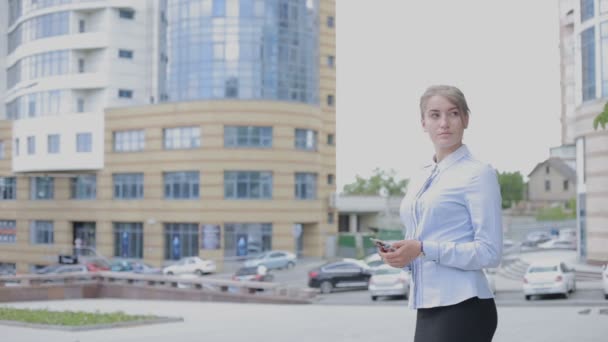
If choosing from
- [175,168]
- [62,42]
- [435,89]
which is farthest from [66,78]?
[435,89]

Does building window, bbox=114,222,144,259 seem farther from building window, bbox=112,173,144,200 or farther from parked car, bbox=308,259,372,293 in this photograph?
parked car, bbox=308,259,372,293

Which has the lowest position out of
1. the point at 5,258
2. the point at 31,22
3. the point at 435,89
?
the point at 5,258

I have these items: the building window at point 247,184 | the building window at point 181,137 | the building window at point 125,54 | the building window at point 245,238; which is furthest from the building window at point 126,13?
the building window at point 245,238

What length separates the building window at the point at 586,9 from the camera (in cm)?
3594

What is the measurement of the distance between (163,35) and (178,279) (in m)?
28.7

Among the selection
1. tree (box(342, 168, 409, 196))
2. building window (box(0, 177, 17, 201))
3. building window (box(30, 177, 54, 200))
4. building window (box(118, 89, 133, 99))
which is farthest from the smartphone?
tree (box(342, 168, 409, 196))

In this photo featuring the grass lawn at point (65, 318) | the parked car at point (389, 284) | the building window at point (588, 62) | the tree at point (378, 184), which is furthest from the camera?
the tree at point (378, 184)

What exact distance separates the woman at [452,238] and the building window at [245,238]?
46759mm

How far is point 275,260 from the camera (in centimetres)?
4722

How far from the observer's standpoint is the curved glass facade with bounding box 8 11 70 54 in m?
55.0

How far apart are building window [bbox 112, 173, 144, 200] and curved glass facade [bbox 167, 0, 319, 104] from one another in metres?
6.30

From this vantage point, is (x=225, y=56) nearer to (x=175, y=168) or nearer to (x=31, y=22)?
(x=175, y=168)

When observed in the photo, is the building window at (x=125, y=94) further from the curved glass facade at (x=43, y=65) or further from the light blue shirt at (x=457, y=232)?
the light blue shirt at (x=457, y=232)

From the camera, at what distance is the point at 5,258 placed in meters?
62.8
